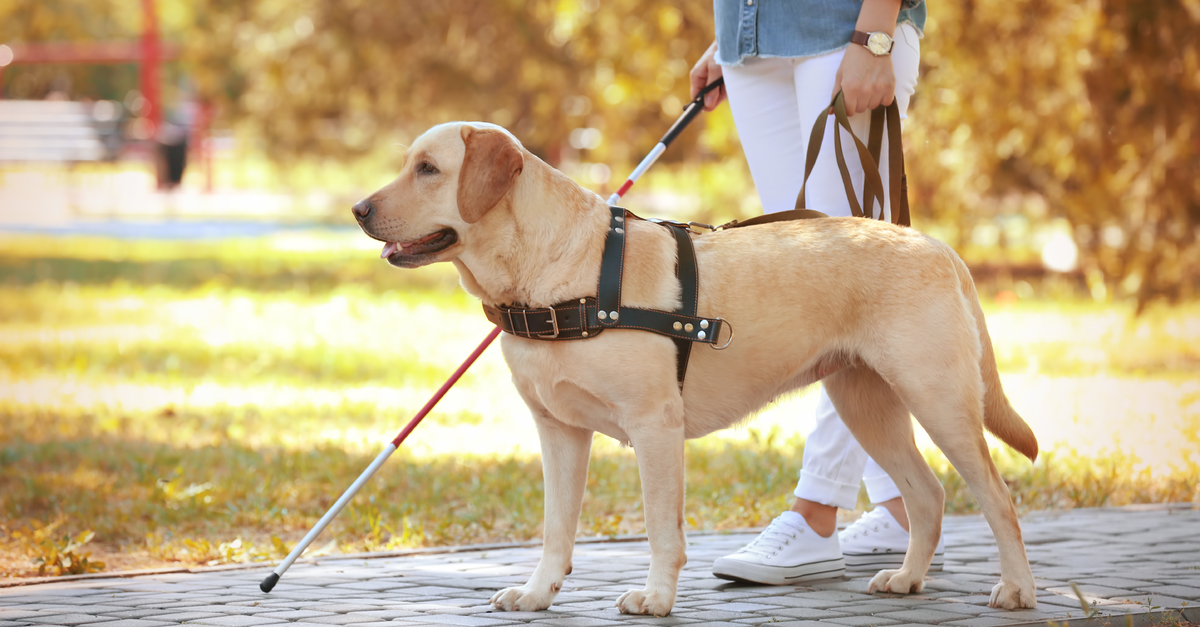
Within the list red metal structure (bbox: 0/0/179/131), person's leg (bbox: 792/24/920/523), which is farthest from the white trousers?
red metal structure (bbox: 0/0/179/131)

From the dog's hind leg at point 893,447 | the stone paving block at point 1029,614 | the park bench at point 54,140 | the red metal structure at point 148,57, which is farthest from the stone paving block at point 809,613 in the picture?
the park bench at point 54,140

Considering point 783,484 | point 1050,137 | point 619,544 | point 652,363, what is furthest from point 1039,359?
point 652,363

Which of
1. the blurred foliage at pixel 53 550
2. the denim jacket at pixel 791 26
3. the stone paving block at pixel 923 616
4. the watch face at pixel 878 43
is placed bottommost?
the blurred foliage at pixel 53 550

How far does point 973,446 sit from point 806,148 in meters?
1.24

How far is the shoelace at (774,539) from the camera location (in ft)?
13.5

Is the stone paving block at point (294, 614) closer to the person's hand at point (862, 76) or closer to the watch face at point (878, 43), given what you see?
the person's hand at point (862, 76)

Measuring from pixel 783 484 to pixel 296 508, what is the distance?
234 centimetres

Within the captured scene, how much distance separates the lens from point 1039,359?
10047mm

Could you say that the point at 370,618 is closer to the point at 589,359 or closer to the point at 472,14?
the point at 589,359

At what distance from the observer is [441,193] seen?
11.8 feet

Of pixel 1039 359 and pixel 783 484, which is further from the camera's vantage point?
pixel 1039 359

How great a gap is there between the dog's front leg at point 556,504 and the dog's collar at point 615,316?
35 centimetres

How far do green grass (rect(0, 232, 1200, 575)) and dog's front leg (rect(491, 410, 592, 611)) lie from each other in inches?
49.6

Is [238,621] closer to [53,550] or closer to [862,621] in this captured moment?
[53,550]
